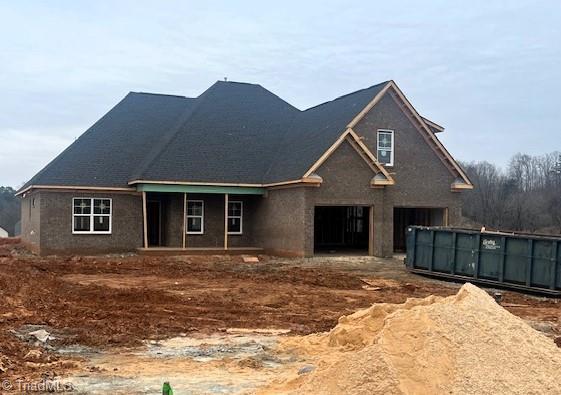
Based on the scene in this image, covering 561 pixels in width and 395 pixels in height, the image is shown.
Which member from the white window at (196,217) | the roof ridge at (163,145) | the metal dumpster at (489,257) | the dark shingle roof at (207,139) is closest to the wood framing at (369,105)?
the dark shingle roof at (207,139)

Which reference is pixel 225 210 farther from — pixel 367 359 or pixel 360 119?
pixel 367 359

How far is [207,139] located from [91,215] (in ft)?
20.8

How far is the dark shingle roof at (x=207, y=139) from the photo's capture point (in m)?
27.7

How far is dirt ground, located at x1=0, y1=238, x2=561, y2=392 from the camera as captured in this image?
10727 mm

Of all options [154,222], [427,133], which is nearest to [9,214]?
[154,222]

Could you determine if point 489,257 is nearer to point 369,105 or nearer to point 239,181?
point 369,105

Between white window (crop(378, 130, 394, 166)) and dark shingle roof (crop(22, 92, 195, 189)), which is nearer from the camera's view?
dark shingle roof (crop(22, 92, 195, 189))

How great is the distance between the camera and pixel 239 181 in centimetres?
2853

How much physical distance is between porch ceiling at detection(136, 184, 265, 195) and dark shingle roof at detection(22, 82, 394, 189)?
12.3 inches

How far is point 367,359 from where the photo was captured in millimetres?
6930

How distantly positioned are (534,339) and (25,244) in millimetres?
28407

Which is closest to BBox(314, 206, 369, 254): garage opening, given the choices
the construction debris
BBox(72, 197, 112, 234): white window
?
BBox(72, 197, 112, 234): white window

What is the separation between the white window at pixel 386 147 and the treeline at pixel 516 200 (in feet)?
136

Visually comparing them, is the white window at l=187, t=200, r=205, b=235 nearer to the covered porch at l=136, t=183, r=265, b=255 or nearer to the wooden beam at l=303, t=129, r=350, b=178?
the covered porch at l=136, t=183, r=265, b=255
